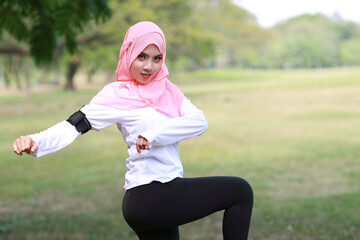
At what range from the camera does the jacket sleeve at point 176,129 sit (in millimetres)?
2057

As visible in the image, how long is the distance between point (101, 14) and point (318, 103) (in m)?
20.5

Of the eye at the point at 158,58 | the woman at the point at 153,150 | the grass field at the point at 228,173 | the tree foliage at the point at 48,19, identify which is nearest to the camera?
the woman at the point at 153,150

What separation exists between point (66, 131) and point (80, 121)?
0.25 ft

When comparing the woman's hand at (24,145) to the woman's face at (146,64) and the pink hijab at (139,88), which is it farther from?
the woman's face at (146,64)

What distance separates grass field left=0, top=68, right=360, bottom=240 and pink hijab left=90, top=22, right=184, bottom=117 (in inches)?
137

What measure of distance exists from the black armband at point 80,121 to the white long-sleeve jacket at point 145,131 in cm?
2

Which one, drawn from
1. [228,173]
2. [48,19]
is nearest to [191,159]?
[228,173]

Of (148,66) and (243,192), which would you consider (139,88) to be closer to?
(148,66)

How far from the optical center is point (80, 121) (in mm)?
2158

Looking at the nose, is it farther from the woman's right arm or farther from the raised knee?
the raised knee

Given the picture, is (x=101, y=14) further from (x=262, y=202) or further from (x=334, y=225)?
(x=262, y=202)

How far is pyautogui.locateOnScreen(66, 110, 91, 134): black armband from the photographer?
2145 mm

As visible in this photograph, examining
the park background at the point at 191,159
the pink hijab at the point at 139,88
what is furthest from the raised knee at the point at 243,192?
the park background at the point at 191,159

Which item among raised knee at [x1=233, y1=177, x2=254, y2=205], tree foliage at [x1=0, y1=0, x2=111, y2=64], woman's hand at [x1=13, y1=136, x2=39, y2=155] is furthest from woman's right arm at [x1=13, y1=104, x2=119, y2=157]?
tree foliage at [x1=0, y1=0, x2=111, y2=64]
